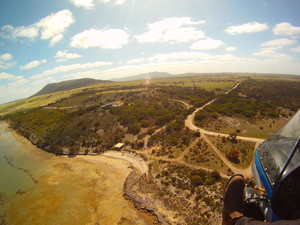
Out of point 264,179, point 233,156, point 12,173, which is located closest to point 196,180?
point 233,156

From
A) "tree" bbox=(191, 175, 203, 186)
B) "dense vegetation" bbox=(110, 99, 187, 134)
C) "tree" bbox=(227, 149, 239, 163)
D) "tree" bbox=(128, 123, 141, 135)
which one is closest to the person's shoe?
"tree" bbox=(191, 175, 203, 186)

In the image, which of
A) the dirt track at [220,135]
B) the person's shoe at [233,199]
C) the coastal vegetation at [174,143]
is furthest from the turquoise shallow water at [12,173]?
the person's shoe at [233,199]

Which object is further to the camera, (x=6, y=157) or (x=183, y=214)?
(x=6, y=157)

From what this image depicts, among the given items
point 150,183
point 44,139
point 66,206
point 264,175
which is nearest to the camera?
point 264,175

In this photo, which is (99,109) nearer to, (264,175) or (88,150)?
(88,150)

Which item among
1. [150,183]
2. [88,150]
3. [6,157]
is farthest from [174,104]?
[6,157]

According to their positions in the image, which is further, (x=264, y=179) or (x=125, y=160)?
(x=125, y=160)

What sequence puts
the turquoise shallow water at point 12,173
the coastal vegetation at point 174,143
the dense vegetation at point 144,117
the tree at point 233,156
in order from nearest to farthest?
1. the coastal vegetation at point 174,143
2. the tree at point 233,156
3. the turquoise shallow water at point 12,173
4. the dense vegetation at point 144,117

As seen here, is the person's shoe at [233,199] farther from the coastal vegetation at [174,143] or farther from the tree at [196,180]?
the tree at [196,180]

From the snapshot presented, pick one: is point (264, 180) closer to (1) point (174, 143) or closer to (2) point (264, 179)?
(2) point (264, 179)
